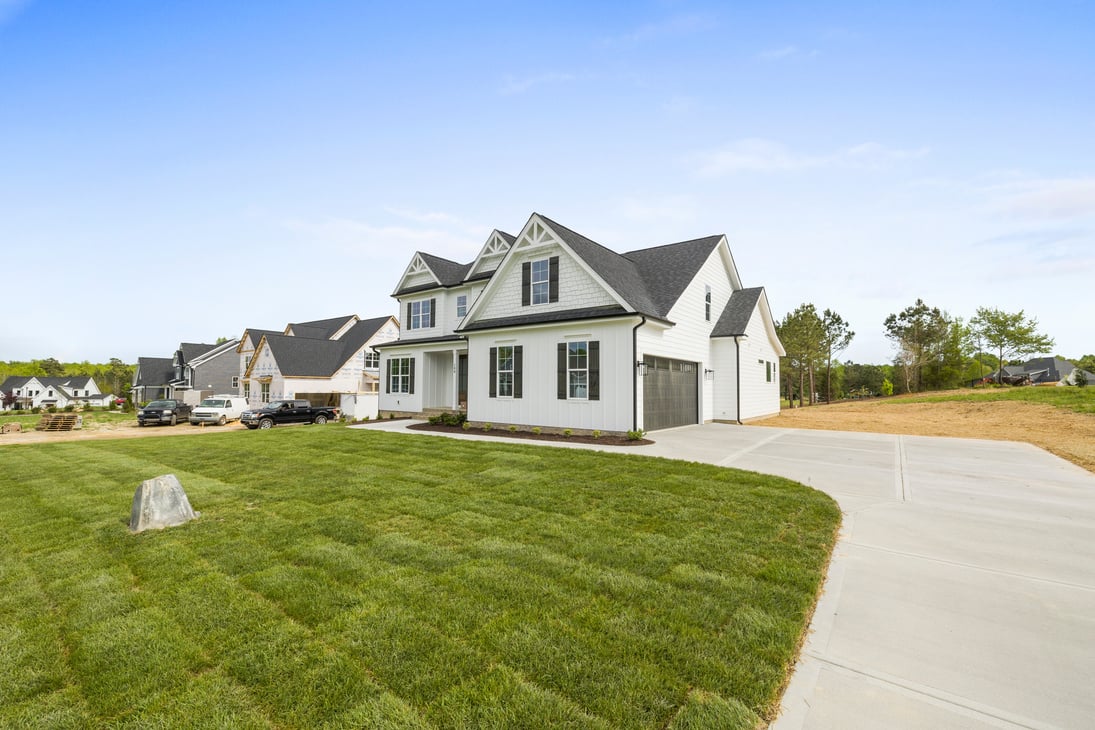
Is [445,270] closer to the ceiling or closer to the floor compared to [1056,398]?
closer to the ceiling

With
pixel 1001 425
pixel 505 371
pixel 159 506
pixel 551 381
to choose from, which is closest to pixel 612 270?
pixel 551 381

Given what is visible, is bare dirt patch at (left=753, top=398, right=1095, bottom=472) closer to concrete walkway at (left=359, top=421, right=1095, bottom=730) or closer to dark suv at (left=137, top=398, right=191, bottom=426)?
concrete walkway at (left=359, top=421, right=1095, bottom=730)

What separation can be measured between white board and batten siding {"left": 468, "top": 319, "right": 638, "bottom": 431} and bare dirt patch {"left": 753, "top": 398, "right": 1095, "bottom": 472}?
8.58m

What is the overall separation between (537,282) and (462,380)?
7.78 m

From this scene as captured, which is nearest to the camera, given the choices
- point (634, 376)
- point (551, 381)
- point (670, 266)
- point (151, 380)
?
point (634, 376)

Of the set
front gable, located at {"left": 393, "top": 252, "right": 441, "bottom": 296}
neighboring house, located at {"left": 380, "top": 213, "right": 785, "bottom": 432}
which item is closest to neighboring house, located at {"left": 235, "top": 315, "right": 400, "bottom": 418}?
front gable, located at {"left": 393, "top": 252, "right": 441, "bottom": 296}

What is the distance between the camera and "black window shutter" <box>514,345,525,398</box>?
15.1 m

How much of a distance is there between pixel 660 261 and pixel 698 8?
370 inches

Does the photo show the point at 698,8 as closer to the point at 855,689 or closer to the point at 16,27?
the point at 855,689

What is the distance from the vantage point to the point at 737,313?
1953cm

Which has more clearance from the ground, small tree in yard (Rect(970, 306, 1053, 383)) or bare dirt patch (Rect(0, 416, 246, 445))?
small tree in yard (Rect(970, 306, 1053, 383))

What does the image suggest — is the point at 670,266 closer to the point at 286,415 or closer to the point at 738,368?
the point at 738,368

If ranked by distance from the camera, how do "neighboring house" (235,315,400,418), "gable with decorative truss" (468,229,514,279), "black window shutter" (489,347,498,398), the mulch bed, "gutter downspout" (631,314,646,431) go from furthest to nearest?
"neighboring house" (235,315,400,418)
"gable with decorative truss" (468,229,514,279)
"black window shutter" (489,347,498,398)
"gutter downspout" (631,314,646,431)
the mulch bed

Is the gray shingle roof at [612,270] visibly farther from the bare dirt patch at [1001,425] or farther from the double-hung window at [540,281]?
the bare dirt patch at [1001,425]
